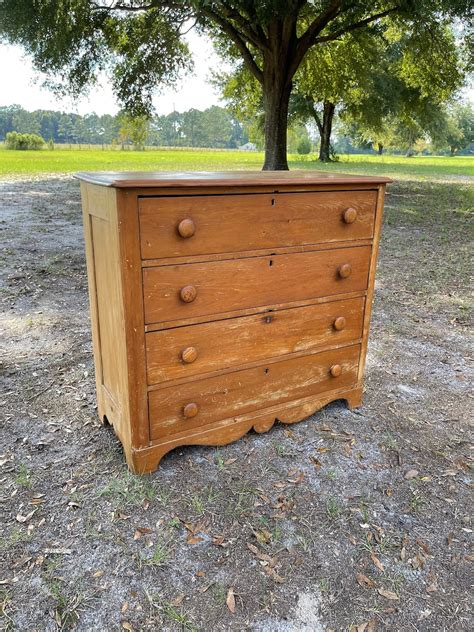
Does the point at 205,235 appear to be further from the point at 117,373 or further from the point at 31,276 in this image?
the point at 31,276

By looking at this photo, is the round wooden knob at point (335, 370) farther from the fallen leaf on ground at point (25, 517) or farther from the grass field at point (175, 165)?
the grass field at point (175, 165)

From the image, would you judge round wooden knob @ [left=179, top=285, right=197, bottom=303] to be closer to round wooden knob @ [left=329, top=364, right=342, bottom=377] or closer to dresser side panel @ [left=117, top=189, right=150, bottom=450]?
dresser side panel @ [left=117, top=189, right=150, bottom=450]

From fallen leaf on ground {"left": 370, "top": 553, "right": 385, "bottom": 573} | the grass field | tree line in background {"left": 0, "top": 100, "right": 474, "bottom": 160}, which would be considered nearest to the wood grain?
fallen leaf on ground {"left": 370, "top": 553, "right": 385, "bottom": 573}

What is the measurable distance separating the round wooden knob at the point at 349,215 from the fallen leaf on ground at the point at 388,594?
1.78m

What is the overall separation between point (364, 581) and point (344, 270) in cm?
157

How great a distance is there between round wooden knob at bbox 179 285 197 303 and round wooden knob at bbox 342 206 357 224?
973 millimetres

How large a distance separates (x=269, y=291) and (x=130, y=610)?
1565 mm

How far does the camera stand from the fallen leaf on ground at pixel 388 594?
1826 millimetres

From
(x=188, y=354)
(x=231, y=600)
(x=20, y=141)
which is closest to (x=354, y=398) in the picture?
(x=188, y=354)

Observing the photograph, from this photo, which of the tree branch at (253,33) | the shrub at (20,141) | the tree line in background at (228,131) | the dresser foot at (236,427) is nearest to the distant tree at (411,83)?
the tree line in background at (228,131)

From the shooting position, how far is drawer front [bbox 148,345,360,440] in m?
2.45

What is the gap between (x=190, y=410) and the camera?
8.16ft

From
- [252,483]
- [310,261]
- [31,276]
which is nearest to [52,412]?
[252,483]

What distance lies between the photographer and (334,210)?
8.52 feet
